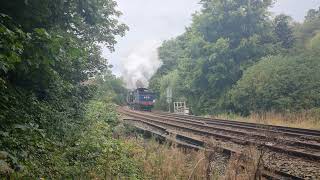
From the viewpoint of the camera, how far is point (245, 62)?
33219 millimetres

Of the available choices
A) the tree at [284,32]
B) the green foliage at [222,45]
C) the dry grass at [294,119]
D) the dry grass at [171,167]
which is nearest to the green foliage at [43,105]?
the dry grass at [171,167]

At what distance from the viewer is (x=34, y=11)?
25.5 feet

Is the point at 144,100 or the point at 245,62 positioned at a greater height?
the point at 245,62

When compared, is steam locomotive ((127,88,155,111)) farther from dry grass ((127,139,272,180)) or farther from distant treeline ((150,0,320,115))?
dry grass ((127,139,272,180))

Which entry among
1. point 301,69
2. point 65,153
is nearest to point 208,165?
point 65,153

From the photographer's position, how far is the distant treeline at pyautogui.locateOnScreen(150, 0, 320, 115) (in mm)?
25859

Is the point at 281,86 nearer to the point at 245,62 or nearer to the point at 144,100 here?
the point at 245,62

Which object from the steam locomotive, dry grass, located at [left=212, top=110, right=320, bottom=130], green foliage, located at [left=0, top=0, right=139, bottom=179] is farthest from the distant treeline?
green foliage, located at [left=0, top=0, right=139, bottom=179]

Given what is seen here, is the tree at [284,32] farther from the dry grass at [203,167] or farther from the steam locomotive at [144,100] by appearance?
the dry grass at [203,167]

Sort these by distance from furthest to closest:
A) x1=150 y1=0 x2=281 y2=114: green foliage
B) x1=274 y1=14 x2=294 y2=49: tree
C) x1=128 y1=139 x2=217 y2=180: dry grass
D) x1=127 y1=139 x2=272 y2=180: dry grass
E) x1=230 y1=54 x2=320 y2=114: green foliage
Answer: x1=274 y1=14 x2=294 y2=49: tree < x1=150 y1=0 x2=281 y2=114: green foliage < x1=230 y1=54 x2=320 y2=114: green foliage < x1=128 y1=139 x2=217 y2=180: dry grass < x1=127 y1=139 x2=272 y2=180: dry grass

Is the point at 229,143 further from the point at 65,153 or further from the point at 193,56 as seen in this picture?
the point at 193,56

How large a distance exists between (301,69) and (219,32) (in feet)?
38.7

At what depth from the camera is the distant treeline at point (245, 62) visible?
1018 inches

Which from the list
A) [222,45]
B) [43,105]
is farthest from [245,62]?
[43,105]
